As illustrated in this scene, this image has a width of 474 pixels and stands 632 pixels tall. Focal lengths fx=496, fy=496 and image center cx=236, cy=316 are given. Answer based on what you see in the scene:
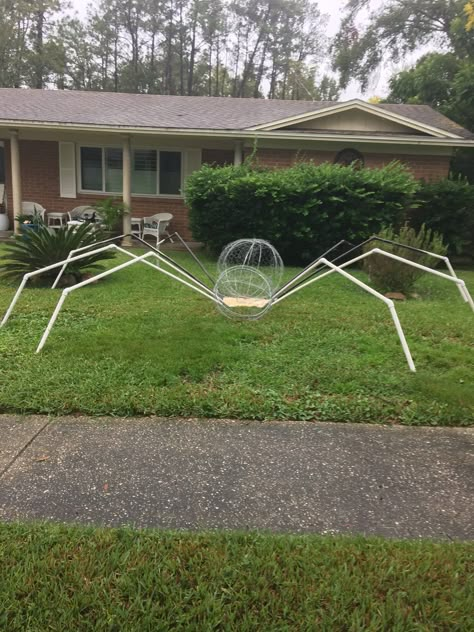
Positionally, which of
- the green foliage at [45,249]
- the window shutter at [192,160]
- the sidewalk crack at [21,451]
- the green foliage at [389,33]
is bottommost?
the sidewalk crack at [21,451]

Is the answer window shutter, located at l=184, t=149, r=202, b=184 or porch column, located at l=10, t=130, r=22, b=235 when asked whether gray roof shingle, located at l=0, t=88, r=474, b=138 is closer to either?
porch column, located at l=10, t=130, r=22, b=235

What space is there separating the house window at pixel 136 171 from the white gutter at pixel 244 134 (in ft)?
6.29

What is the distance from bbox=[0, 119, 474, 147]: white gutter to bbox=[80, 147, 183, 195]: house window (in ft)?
6.29

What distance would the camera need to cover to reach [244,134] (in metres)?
12.4

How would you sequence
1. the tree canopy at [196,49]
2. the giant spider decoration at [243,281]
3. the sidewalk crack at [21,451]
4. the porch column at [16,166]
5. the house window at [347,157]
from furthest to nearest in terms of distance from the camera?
the tree canopy at [196,49]
the house window at [347,157]
the porch column at [16,166]
the giant spider decoration at [243,281]
the sidewalk crack at [21,451]

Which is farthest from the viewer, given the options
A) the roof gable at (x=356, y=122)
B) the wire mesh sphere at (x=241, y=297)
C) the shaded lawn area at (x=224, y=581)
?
the roof gable at (x=356, y=122)

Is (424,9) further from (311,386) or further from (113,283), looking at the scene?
(311,386)

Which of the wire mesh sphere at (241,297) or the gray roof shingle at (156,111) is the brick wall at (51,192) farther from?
the wire mesh sphere at (241,297)

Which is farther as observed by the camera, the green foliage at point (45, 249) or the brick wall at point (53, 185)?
the brick wall at point (53, 185)

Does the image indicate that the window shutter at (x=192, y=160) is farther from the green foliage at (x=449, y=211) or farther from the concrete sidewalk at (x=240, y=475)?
the concrete sidewalk at (x=240, y=475)

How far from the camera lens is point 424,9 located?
86.9 ft

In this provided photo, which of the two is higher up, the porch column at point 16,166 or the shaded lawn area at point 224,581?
the porch column at point 16,166

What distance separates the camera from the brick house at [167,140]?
12.4 meters

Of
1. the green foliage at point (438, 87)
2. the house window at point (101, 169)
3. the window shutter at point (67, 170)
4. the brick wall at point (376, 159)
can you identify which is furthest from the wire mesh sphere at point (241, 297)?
the green foliage at point (438, 87)
